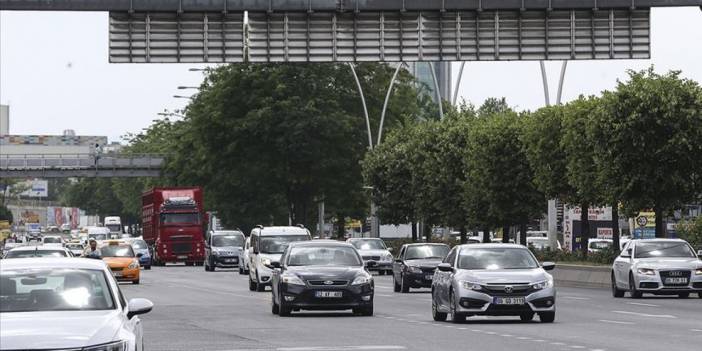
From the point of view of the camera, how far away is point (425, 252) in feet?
161

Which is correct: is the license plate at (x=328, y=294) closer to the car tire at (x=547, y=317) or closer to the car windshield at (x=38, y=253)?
the car tire at (x=547, y=317)

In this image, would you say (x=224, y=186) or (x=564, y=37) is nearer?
(x=564, y=37)

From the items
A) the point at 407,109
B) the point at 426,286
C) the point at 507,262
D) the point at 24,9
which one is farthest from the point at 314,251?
the point at 407,109

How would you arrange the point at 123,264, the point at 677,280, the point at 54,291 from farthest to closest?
the point at 123,264, the point at 677,280, the point at 54,291

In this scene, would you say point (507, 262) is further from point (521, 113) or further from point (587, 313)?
point (521, 113)

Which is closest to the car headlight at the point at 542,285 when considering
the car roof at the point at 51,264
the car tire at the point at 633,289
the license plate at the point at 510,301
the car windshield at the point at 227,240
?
the license plate at the point at 510,301

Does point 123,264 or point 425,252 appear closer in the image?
point 425,252

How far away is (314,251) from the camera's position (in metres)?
34.4

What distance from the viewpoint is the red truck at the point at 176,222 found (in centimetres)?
8781

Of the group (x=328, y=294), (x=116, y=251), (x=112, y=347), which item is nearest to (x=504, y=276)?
(x=328, y=294)

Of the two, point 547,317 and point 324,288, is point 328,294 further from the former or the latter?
point 547,317

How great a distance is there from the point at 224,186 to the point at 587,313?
64.6 m

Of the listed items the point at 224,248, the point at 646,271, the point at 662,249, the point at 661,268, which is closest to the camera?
the point at 661,268

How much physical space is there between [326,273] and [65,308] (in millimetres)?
18459
